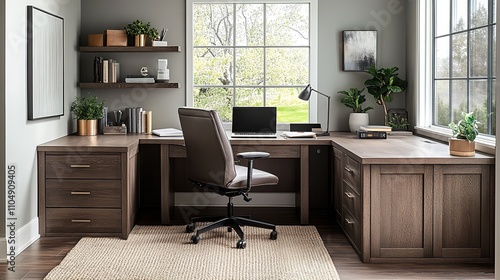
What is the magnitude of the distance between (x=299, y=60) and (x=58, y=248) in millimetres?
2665

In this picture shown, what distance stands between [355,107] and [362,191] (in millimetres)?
1819

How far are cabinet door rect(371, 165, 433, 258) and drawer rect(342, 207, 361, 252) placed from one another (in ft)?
0.64

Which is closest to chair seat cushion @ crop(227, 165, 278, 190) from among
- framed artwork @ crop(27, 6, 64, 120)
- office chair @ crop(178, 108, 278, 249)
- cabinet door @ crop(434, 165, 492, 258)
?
office chair @ crop(178, 108, 278, 249)

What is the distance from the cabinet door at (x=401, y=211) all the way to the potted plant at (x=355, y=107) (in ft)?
5.66

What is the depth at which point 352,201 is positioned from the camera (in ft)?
13.7

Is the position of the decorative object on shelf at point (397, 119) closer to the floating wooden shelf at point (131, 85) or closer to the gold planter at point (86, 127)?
the floating wooden shelf at point (131, 85)

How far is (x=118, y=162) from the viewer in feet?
14.5

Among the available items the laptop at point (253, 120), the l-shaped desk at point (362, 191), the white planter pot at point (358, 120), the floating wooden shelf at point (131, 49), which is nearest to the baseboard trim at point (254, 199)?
the l-shaped desk at point (362, 191)

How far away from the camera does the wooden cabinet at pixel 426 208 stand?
3709mm

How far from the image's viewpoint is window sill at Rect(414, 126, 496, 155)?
3.89 metres

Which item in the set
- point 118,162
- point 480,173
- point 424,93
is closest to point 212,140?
point 118,162

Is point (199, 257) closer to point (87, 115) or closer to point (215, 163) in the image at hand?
point (215, 163)

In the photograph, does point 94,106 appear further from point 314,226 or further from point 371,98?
point 371,98

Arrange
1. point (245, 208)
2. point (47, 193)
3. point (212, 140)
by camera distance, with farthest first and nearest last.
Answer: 1. point (245, 208)
2. point (47, 193)
3. point (212, 140)
